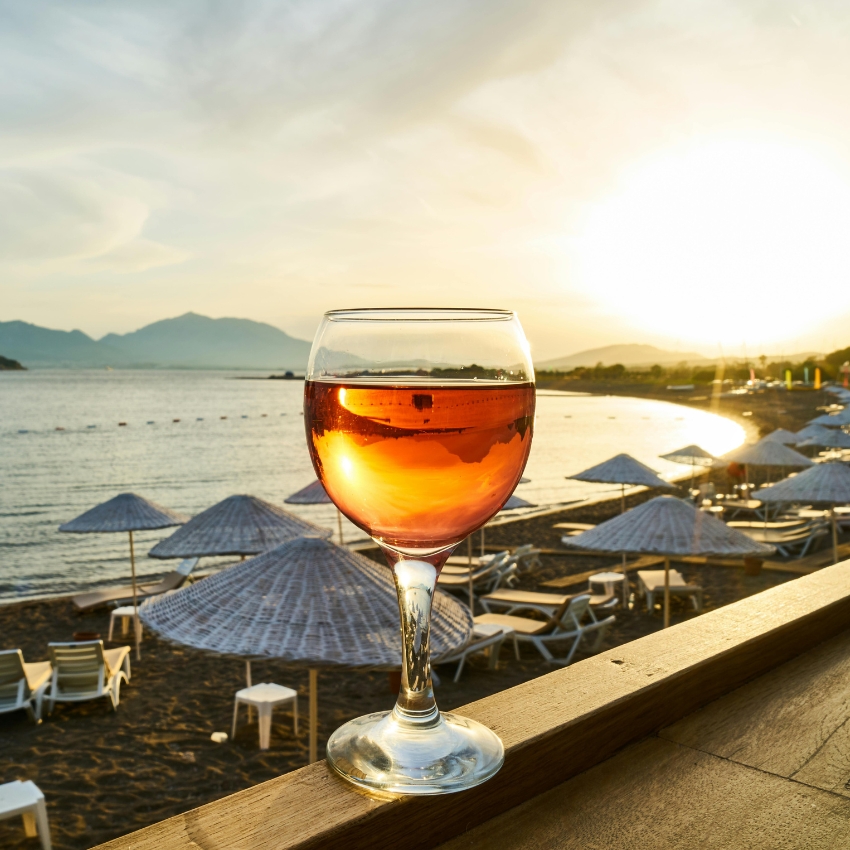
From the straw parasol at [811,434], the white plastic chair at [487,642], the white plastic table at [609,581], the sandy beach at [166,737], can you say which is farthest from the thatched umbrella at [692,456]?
the white plastic chair at [487,642]

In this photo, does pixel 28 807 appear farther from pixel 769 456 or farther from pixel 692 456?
pixel 692 456

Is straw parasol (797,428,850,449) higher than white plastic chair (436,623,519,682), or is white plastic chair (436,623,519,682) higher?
straw parasol (797,428,850,449)

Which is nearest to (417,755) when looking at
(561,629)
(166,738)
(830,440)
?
(166,738)

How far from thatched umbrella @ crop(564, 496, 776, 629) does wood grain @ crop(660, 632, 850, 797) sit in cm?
893

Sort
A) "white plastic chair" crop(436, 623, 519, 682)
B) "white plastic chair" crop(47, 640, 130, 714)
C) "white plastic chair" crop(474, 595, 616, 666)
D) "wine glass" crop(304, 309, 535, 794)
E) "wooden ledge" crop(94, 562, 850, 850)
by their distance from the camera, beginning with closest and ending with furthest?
"wooden ledge" crop(94, 562, 850, 850) < "wine glass" crop(304, 309, 535, 794) < "white plastic chair" crop(47, 640, 130, 714) < "white plastic chair" crop(436, 623, 519, 682) < "white plastic chair" crop(474, 595, 616, 666)

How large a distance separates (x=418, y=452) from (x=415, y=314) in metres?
0.14

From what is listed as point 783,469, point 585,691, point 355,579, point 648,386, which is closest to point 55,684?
point 355,579

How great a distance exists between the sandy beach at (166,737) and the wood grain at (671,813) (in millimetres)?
8159

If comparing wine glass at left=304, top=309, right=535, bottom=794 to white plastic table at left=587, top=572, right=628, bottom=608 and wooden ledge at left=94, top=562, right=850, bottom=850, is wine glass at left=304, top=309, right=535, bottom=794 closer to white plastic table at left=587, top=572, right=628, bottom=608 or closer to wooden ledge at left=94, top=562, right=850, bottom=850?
wooden ledge at left=94, top=562, right=850, bottom=850

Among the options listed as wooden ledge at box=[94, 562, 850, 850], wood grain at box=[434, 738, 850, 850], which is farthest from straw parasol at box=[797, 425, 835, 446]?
wood grain at box=[434, 738, 850, 850]

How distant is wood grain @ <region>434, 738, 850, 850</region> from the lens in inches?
30.6

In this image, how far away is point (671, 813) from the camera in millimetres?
827

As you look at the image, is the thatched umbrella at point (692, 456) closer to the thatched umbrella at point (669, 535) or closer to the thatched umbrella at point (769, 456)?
the thatched umbrella at point (769, 456)

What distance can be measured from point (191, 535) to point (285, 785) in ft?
35.5
